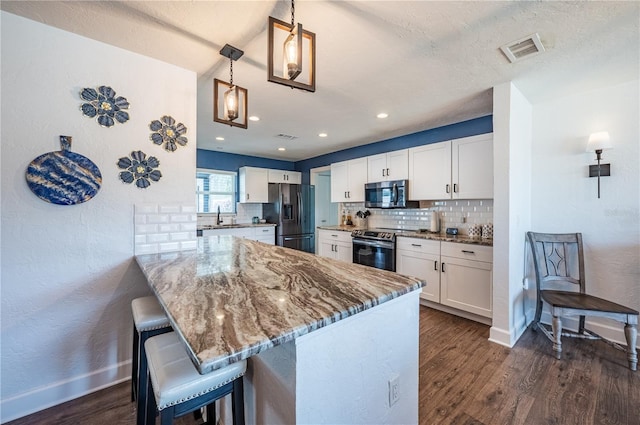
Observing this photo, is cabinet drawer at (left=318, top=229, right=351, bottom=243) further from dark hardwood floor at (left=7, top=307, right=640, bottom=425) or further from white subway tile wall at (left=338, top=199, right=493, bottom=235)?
dark hardwood floor at (left=7, top=307, right=640, bottom=425)

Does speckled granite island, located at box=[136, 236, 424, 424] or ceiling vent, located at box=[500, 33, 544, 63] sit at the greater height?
ceiling vent, located at box=[500, 33, 544, 63]

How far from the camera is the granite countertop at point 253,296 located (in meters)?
0.72

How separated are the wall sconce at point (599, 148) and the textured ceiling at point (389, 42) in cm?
48

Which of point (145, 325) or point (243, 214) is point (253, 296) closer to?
point (145, 325)

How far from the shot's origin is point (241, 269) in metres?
1.50

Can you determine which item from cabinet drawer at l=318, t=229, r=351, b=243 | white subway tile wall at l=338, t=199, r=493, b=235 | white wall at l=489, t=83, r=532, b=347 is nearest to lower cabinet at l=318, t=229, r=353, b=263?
cabinet drawer at l=318, t=229, r=351, b=243

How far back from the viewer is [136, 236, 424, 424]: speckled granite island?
78cm

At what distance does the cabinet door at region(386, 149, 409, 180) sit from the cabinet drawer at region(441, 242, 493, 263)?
1.18 metres

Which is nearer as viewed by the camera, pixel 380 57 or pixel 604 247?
pixel 380 57

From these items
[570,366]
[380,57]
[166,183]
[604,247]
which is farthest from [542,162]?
[166,183]

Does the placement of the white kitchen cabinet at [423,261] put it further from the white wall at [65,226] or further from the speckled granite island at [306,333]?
the white wall at [65,226]

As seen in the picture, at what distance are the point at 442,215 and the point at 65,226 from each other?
393cm

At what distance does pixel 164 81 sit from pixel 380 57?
1.68 metres

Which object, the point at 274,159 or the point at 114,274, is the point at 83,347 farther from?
the point at 274,159
